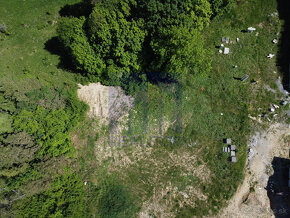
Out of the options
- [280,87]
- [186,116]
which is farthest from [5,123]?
[280,87]

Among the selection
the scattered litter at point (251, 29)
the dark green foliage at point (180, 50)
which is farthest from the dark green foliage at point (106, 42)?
the scattered litter at point (251, 29)

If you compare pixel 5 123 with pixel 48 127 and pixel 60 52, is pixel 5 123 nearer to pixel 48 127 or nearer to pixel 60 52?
pixel 48 127

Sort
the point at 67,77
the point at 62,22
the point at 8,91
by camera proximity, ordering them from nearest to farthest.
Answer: the point at 8,91
the point at 62,22
the point at 67,77

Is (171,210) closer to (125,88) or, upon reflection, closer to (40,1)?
(125,88)

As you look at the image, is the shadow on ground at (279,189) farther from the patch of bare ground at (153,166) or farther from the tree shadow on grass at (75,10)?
the tree shadow on grass at (75,10)

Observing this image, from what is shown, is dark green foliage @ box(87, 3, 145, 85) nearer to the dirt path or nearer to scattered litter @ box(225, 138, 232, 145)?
scattered litter @ box(225, 138, 232, 145)

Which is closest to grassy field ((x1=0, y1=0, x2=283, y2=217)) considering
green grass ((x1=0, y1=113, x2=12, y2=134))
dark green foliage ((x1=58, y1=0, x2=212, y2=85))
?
green grass ((x1=0, y1=113, x2=12, y2=134))

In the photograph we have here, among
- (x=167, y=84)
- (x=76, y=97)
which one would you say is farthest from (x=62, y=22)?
(x=167, y=84)
